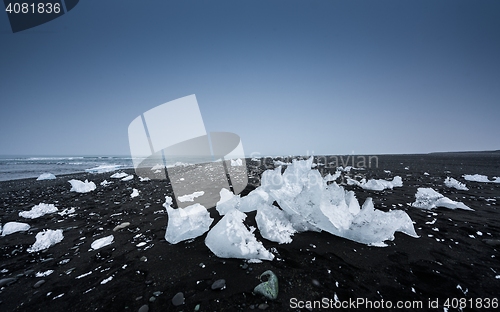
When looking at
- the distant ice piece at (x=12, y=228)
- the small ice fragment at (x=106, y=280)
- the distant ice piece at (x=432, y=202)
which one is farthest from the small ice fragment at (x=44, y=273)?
the distant ice piece at (x=432, y=202)

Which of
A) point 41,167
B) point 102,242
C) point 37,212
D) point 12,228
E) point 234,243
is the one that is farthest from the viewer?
point 41,167

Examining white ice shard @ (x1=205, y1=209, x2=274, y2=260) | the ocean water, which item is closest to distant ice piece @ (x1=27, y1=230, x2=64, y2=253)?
white ice shard @ (x1=205, y1=209, x2=274, y2=260)

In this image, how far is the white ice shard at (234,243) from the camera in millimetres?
2100

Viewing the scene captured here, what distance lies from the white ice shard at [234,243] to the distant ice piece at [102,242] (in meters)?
1.74

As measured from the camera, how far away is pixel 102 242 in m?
2.78

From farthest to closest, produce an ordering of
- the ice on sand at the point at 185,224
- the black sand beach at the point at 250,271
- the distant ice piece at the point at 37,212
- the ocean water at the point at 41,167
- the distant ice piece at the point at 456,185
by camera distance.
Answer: the ocean water at the point at 41,167, the distant ice piece at the point at 456,185, the distant ice piece at the point at 37,212, the ice on sand at the point at 185,224, the black sand beach at the point at 250,271

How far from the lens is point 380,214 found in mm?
2512

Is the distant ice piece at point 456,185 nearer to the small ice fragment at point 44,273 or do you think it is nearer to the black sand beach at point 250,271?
the black sand beach at point 250,271

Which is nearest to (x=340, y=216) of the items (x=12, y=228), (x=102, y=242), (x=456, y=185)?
(x=102, y=242)

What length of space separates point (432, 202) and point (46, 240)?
718 cm

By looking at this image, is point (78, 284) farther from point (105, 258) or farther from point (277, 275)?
point (277, 275)

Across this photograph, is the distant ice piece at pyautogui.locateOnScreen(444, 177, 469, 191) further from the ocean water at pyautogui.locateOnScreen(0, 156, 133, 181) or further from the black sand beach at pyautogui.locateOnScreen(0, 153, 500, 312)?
the ocean water at pyautogui.locateOnScreen(0, 156, 133, 181)

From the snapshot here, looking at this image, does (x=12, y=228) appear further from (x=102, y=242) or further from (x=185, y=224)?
(x=185, y=224)

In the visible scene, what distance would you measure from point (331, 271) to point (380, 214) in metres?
1.18
